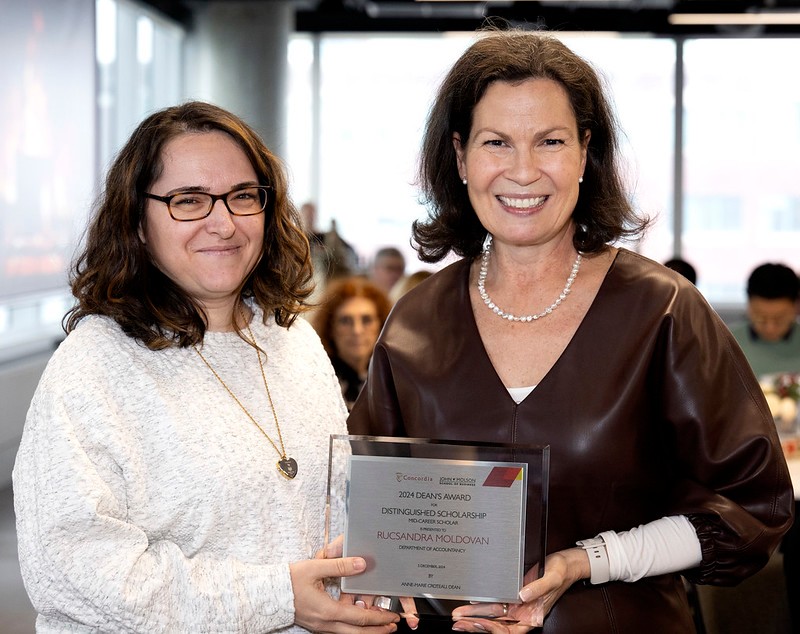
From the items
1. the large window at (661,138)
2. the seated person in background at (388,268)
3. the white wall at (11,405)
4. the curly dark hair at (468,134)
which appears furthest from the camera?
the large window at (661,138)

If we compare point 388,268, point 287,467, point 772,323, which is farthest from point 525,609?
point 388,268

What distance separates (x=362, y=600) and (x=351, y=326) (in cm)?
267

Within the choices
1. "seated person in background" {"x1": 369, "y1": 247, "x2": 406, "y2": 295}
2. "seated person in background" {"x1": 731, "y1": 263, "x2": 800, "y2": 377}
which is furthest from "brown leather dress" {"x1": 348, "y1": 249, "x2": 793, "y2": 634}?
"seated person in background" {"x1": 369, "y1": 247, "x2": 406, "y2": 295}

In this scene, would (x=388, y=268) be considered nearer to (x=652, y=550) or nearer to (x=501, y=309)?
(x=501, y=309)

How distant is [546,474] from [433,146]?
2.59 ft

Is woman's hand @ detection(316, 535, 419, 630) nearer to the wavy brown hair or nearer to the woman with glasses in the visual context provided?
the woman with glasses

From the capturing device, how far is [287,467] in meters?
1.84

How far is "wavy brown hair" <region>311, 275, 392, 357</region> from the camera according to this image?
A: 175 inches

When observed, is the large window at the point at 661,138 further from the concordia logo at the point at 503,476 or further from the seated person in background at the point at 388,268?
the concordia logo at the point at 503,476

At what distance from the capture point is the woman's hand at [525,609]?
173cm

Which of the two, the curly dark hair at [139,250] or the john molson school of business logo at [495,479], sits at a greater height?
the curly dark hair at [139,250]

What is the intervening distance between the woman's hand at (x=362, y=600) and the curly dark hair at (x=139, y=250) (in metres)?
0.45

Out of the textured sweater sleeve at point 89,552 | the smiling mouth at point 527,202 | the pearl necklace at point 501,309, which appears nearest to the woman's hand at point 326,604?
the textured sweater sleeve at point 89,552

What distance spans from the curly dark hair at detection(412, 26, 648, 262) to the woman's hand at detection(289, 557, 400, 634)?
75 centimetres
